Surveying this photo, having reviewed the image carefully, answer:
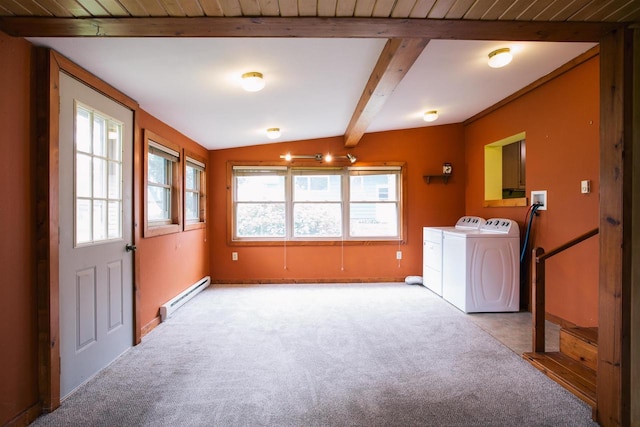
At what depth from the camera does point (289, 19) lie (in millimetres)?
1623

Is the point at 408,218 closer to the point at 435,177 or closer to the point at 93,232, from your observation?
the point at 435,177

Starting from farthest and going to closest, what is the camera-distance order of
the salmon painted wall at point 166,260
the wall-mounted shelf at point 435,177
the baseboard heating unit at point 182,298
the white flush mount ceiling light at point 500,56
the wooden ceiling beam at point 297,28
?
the wall-mounted shelf at point 435,177
the baseboard heating unit at point 182,298
the salmon painted wall at point 166,260
the white flush mount ceiling light at point 500,56
the wooden ceiling beam at point 297,28

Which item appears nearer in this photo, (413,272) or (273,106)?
(273,106)

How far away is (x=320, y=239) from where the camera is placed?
17.6 feet

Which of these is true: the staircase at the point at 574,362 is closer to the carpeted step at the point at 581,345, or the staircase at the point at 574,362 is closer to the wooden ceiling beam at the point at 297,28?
the carpeted step at the point at 581,345

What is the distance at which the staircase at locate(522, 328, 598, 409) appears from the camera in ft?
6.92

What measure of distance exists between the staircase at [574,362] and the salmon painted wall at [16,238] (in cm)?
332

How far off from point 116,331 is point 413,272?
424cm

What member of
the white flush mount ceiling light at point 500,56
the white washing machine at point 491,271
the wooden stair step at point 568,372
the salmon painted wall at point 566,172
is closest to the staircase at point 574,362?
the wooden stair step at point 568,372

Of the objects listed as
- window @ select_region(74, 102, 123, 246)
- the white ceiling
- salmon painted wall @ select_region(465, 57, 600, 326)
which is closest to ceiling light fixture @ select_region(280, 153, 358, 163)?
the white ceiling

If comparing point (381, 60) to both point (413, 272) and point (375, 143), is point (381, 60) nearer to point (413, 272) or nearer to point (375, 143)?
point (375, 143)

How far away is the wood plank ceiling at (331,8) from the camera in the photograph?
4.91ft

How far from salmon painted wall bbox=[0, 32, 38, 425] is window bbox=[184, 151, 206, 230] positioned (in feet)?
7.70

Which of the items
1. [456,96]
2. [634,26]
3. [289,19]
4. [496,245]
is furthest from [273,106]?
[496,245]
